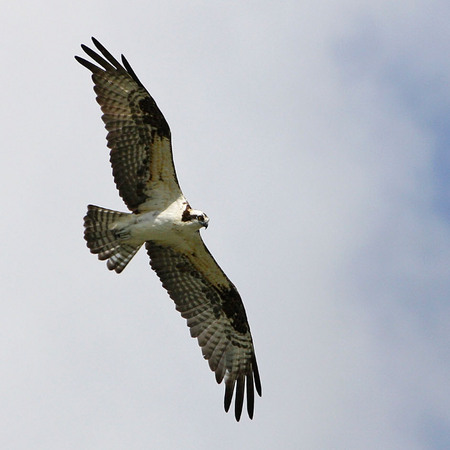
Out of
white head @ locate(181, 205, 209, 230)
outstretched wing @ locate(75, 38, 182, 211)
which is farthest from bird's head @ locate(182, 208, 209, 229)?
outstretched wing @ locate(75, 38, 182, 211)

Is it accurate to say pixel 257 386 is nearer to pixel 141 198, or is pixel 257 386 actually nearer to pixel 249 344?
pixel 249 344

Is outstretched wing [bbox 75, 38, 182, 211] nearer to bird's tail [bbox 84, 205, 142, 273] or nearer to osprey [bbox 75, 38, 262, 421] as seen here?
osprey [bbox 75, 38, 262, 421]

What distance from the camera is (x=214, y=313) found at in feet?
52.7

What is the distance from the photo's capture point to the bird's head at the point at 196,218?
14.7 meters

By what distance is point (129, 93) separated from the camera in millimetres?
14648

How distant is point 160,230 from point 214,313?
1.83m

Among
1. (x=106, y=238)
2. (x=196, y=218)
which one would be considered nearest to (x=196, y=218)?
(x=196, y=218)

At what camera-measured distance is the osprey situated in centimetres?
1466

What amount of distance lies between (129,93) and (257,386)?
4782mm

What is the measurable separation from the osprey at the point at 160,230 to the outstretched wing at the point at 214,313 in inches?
0.6

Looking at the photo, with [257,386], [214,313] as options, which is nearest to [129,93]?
→ [214,313]

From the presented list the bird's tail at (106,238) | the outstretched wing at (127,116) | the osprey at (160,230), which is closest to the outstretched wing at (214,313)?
the osprey at (160,230)

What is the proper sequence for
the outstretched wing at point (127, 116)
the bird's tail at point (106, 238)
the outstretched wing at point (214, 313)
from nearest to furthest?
1. the outstretched wing at point (127, 116)
2. the bird's tail at point (106, 238)
3. the outstretched wing at point (214, 313)

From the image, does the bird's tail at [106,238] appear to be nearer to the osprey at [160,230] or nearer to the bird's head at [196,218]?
the osprey at [160,230]
